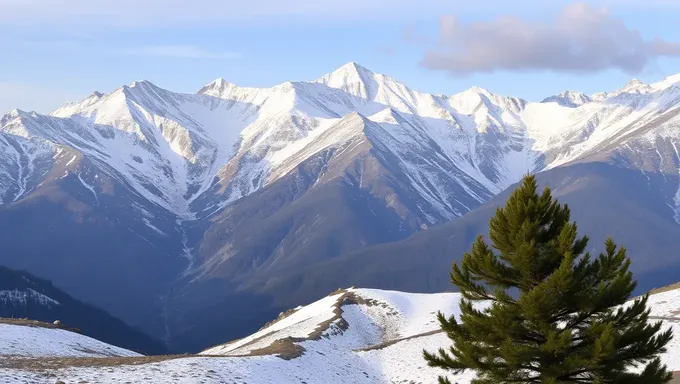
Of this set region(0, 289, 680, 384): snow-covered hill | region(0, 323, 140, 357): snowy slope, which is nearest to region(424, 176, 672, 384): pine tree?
region(0, 289, 680, 384): snow-covered hill

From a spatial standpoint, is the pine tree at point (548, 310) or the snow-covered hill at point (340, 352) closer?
the pine tree at point (548, 310)

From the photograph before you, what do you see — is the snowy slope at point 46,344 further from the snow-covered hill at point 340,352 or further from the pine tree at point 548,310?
the pine tree at point 548,310

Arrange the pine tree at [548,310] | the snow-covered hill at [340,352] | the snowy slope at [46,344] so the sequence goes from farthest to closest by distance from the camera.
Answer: the snowy slope at [46,344] < the snow-covered hill at [340,352] < the pine tree at [548,310]

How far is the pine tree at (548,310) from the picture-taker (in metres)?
30.3

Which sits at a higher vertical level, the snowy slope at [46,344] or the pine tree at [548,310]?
the snowy slope at [46,344]

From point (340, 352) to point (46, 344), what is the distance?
2327 centimetres

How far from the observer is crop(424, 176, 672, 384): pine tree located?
3028 cm

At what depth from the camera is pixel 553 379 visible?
99.5 ft

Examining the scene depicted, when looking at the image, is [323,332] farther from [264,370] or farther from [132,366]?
[132,366]

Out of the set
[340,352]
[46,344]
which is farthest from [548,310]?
[46,344]

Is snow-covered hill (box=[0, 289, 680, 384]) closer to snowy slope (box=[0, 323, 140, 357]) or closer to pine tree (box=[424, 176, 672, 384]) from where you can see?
snowy slope (box=[0, 323, 140, 357])

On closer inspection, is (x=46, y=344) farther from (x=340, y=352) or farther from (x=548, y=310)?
(x=548, y=310)

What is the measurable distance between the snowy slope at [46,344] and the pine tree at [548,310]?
34504 millimetres

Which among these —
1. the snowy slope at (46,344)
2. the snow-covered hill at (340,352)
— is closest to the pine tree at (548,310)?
the snow-covered hill at (340,352)
